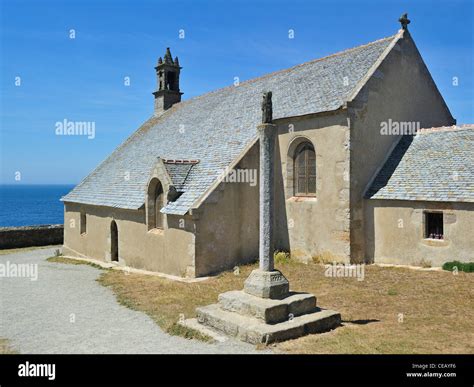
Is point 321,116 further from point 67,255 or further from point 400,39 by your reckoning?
point 67,255

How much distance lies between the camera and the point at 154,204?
16969 mm

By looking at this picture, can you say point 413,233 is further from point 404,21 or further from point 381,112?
point 404,21

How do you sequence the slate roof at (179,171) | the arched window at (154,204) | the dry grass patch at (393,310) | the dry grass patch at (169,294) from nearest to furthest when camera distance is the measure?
the dry grass patch at (393,310) → the dry grass patch at (169,294) → the slate roof at (179,171) → the arched window at (154,204)

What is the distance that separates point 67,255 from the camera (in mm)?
24656

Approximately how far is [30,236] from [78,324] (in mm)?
22679

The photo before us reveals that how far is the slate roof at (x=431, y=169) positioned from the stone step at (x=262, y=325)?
7091 mm

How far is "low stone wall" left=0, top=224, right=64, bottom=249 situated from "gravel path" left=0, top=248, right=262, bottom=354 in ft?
48.2

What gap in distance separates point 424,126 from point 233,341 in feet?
46.8

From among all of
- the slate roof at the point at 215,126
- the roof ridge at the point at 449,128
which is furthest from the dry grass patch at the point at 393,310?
the roof ridge at the point at 449,128

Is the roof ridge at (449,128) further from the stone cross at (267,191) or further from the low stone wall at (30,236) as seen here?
the low stone wall at (30,236)

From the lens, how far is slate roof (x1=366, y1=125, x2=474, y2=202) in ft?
43.6

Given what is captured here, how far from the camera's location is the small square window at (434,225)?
13.4m

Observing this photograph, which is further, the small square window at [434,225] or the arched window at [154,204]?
the arched window at [154,204]
